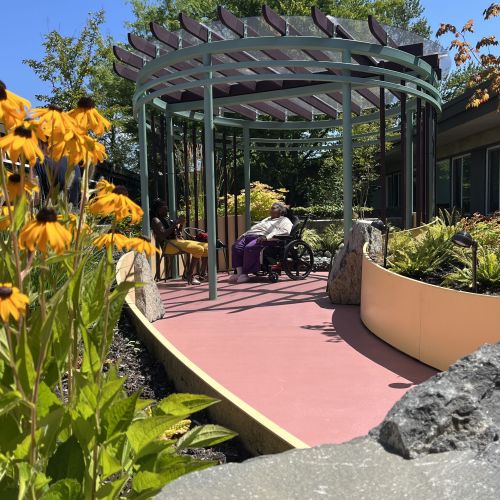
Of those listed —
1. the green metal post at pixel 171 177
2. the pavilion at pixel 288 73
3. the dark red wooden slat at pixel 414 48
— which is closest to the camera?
the pavilion at pixel 288 73

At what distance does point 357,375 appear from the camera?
4.21m

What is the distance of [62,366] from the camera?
68.3 inches

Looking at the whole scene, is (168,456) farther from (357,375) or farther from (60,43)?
(60,43)

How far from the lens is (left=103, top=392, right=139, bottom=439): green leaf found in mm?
1605

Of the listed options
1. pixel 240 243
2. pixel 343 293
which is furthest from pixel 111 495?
pixel 240 243

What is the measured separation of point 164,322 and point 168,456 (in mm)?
4364

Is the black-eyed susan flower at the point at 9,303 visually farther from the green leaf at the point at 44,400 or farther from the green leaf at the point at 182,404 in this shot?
the green leaf at the point at 182,404

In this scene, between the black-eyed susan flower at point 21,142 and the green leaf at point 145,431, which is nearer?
the black-eyed susan flower at point 21,142

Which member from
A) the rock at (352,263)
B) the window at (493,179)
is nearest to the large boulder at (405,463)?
the rock at (352,263)

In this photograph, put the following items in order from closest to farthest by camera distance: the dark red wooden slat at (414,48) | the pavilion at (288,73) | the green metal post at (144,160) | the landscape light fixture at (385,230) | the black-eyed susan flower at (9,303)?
the black-eyed susan flower at (9,303) < the landscape light fixture at (385,230) < the pavilion at (288,73) < the dark red wooden slat at (414,48) < the green metal post at (144,160)

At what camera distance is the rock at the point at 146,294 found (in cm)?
548

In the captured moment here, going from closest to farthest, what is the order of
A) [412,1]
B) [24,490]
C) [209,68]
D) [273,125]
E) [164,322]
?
[24,490]
[164,322]
[209,68]
[273,125]
[412,1]

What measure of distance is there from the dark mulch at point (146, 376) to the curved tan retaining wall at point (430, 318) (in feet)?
6.63

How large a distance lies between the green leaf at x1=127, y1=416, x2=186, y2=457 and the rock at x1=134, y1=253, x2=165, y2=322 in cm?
366
